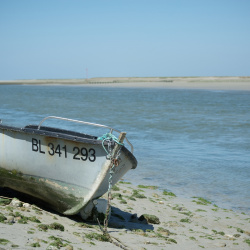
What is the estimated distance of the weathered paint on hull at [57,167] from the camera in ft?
23.6

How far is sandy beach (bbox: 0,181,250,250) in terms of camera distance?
6.13 meters

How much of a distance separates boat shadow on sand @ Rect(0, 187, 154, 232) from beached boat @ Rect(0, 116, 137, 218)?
199 millimetres

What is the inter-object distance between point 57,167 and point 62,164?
0.41 ft

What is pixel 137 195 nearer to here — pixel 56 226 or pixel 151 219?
pixel 151 219

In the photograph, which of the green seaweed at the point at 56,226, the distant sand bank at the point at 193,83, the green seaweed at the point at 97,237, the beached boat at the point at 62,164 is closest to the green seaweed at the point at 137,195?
the beached boat at the point at 62,164

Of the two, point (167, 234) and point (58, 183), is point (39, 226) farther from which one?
point (167, 234)

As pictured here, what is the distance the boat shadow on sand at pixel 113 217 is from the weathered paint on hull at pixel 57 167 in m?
0.20

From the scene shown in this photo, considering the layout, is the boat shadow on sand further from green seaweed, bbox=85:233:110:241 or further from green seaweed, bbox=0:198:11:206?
green seaweed, bbox=85:233:110:241

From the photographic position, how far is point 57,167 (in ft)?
24.6

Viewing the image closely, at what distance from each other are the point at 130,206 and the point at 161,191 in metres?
1.79

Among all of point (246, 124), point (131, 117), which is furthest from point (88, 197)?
point (131, 117)

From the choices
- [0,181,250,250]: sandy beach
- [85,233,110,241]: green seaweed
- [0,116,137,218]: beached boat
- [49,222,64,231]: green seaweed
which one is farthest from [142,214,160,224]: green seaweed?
[49,222,64,231]: green seaweed

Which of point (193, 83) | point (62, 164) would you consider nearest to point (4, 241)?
point (62, 164)

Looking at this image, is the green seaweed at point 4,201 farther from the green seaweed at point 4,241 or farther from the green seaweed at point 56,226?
the green seaweed at point 4,241
